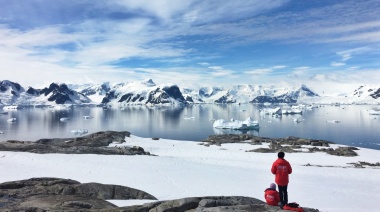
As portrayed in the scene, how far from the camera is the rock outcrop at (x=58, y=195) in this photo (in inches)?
430

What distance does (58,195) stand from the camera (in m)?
12.3

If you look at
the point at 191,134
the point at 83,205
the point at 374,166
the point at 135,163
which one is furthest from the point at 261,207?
the point at 191,134

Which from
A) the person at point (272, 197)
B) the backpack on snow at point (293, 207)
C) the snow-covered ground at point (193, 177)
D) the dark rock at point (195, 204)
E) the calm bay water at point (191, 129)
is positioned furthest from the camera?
the calm bay water at point (191, 129)

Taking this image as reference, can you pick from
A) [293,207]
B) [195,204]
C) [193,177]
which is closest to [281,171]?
[293,207]

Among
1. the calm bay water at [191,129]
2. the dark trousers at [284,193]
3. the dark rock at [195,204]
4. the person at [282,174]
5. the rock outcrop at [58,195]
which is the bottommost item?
the calm bay water at [191,129]

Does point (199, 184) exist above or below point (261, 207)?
below

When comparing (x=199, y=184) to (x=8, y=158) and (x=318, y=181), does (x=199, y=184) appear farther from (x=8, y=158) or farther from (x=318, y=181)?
(x=8, y=158)

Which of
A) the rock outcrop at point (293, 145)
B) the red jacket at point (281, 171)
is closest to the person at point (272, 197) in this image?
the red jacket at point (281, 171)

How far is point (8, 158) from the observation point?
22375 millimetres

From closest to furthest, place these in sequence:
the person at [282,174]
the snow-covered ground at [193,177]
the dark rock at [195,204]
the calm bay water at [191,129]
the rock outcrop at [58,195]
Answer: the dark rock at [195,204] → the person at [282,174] → the rock outcrop at [58,195] → the snow-covered ground at [193,177] → the calm bay water at [191,129]

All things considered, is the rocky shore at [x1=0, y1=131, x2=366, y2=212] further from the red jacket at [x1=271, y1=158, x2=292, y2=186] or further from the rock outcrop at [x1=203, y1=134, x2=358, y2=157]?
the rock outcrop at [x1=203, y1=134, x2=358, y2=157]

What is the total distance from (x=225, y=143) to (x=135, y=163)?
27.9 meters

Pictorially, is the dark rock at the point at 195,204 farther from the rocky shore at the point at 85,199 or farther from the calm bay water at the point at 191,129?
the calm bay water at the point at 191,129

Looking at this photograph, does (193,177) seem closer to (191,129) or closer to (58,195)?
(58,195)
